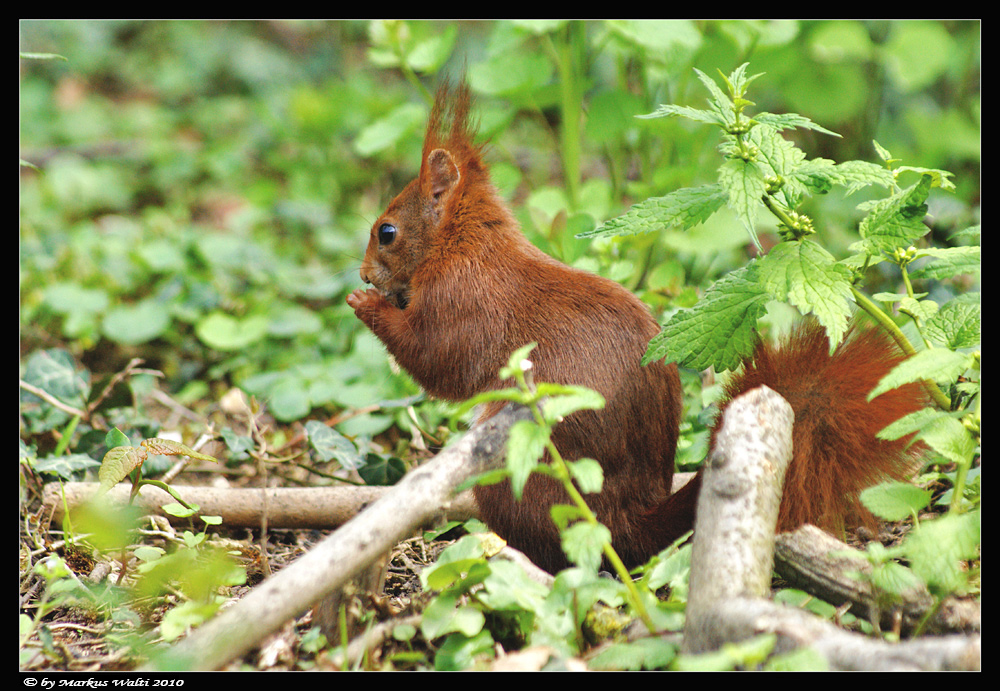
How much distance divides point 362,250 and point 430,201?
5.71ft

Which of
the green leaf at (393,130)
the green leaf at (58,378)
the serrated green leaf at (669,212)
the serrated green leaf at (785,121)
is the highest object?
the green leaf at (393,130)

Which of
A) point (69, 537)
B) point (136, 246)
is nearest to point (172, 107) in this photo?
point (136, 246)

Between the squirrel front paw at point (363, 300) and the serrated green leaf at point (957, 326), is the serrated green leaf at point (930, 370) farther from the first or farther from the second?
the squirrel front paw at point (363, 300)

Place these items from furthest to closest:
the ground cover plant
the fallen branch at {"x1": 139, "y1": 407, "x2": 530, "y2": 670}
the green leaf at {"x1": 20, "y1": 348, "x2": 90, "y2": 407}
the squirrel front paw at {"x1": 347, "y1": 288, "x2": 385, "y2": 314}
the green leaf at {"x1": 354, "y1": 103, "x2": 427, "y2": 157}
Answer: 1. the green leaf at {"x1": 354, "y1": 103, "x2": 427, "y2": 157}
2. the green leaf at {"x1": 20, "y1": 348, "x2": 90, "y2": 407}
3. the squirrel front paw at {"x1": 347, "y1": 288, "x2": 385, "y2": 314}
4. the ground cover plant
5. the fallen branch at {"x1": 139, "y1": 407, "x2": 530, "y2": 670}

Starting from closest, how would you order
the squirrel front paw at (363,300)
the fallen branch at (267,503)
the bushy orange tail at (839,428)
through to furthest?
the bushy orange tail at (839,428) → the fallen branch at (267,503) → the squirrel front paw at (363,300)

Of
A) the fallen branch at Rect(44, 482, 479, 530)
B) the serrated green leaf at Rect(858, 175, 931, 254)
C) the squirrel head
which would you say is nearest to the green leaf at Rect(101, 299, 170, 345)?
the fallen branch at Rect(44, 482, 479, 530)

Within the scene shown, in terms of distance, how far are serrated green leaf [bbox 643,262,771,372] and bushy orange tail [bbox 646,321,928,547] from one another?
0.35 ft

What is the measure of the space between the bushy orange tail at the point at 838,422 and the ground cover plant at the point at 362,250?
0.26ft

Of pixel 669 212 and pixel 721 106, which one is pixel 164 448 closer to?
pixel 669 212

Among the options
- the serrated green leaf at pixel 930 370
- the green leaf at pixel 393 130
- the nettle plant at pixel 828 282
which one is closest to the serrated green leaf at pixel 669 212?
the nettle plant at pixel 828 282

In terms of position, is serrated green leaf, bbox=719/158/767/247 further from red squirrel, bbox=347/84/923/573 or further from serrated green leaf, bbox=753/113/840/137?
red squirrel, bbox=347/84/923/573

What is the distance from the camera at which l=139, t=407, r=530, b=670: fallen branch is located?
112 centimetres

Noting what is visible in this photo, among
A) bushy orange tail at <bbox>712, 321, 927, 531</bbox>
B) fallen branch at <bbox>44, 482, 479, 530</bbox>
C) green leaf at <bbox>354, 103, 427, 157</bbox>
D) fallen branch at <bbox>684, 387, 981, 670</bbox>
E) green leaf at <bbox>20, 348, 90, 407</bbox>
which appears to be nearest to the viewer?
fallen branch at <bbox>684, 387, 981, 670</bbox>

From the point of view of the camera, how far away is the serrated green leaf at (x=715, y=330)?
57.7 inches
